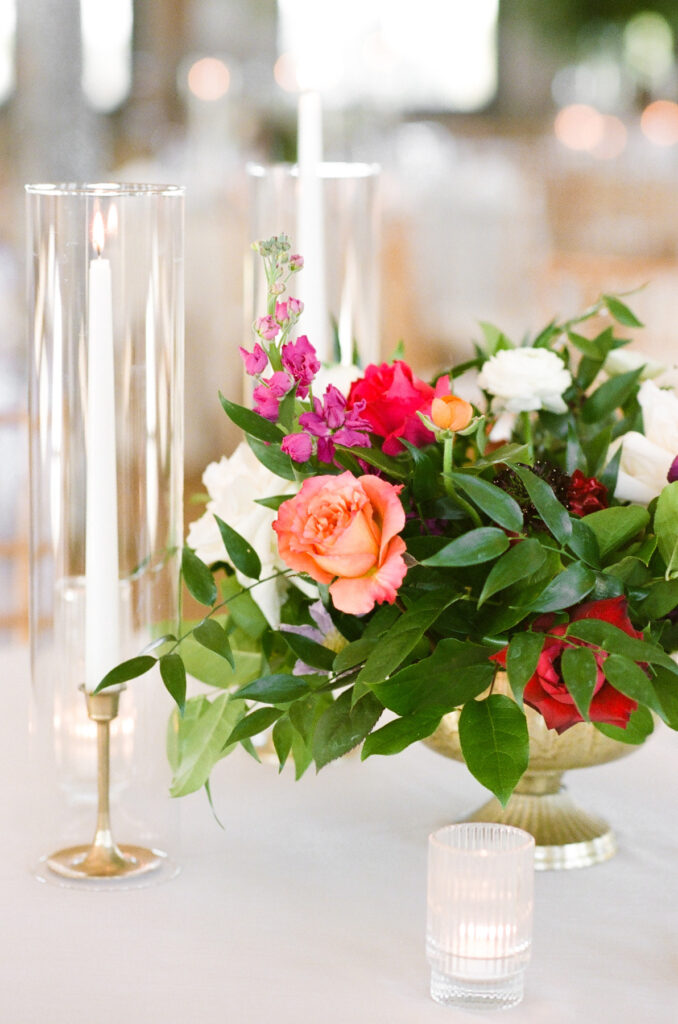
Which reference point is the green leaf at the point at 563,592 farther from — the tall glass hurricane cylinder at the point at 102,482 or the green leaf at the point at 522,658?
the tall glass hurricane cylinder at the point at 102,482

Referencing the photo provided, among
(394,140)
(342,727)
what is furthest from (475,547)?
(394,140)

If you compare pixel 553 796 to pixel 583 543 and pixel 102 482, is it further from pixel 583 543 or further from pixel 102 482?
pixel 102 482

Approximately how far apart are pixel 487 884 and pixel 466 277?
2.83 m

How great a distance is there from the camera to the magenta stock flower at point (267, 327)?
67 cm

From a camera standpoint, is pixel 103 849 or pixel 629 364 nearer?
pixel 103 849

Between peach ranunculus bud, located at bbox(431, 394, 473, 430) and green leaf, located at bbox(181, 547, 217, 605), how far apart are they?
0.18 meters

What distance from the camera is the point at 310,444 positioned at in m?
0.66

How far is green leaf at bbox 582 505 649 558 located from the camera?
680 mm

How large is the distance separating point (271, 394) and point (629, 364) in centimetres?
32

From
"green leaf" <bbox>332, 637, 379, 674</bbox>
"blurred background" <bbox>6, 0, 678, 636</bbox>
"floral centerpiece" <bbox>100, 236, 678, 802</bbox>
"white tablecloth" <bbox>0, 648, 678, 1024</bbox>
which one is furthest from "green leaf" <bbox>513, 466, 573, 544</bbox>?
"blurred background" <bbox>6, 0, 678, 636</bbox>

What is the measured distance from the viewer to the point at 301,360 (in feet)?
2.21

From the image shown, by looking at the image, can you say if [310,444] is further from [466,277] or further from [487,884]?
[466,277]

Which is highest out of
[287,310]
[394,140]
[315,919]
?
[394,140]

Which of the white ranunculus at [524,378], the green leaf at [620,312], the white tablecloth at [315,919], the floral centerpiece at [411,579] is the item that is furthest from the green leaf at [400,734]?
the green leaf at [620,312]
